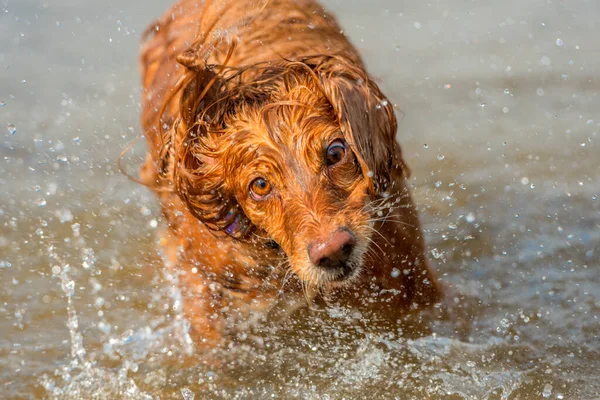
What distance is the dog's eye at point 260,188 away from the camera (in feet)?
11.8

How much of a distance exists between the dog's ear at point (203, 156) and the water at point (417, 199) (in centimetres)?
96

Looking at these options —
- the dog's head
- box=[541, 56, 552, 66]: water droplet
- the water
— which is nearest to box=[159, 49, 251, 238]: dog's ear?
the dog's head

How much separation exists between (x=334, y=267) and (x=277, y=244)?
519 mm

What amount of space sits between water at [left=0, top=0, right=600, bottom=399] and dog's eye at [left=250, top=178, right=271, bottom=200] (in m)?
1.12

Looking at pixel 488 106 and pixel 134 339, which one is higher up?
pixel 488 106

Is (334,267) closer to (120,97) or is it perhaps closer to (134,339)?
(134,339)

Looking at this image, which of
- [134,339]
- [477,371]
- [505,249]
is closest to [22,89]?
[134,339]

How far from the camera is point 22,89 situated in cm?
826

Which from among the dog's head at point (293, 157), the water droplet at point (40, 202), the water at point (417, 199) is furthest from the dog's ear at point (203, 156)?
the water droplet at point (40, 202)

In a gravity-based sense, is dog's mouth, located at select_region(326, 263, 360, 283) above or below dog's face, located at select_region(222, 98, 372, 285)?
below

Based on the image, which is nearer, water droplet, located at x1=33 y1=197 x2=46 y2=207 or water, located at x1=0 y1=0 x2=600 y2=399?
water, located at x1=0 y1=0 x2=600 y2=399

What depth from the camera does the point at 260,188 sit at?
3.63 meters

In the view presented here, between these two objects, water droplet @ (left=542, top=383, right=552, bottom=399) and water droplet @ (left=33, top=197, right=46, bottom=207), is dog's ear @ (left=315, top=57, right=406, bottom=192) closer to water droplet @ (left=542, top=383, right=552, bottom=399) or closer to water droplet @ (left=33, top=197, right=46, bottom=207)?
water droplet @ (left=542, top=383, right=552, bottom=399)

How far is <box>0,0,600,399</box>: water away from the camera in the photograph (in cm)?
423
